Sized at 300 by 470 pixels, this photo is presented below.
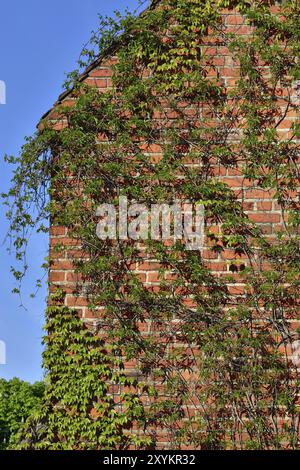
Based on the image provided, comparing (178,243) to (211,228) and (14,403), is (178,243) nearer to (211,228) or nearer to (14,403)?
(211,228)

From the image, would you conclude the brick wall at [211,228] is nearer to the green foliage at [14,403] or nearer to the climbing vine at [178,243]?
the climbing vine at [178,243]

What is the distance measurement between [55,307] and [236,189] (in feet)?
5.92

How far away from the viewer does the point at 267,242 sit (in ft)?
20.5

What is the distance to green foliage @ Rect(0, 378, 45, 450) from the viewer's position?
9.99 meters

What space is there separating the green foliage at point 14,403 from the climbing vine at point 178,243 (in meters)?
3.87

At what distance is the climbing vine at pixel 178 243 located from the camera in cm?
610

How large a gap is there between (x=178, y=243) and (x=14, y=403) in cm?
511

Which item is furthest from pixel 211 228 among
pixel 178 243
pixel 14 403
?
pixel 14 403

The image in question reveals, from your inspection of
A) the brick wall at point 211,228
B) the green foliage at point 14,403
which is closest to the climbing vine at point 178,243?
the brick wall at point 211,228

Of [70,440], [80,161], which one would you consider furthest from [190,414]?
[80,161]

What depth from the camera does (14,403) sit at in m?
10.3

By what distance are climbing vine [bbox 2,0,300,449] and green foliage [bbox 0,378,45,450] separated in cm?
387

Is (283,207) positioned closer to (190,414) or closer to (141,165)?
(141,165)

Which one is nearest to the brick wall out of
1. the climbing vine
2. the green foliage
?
the climbing vine
